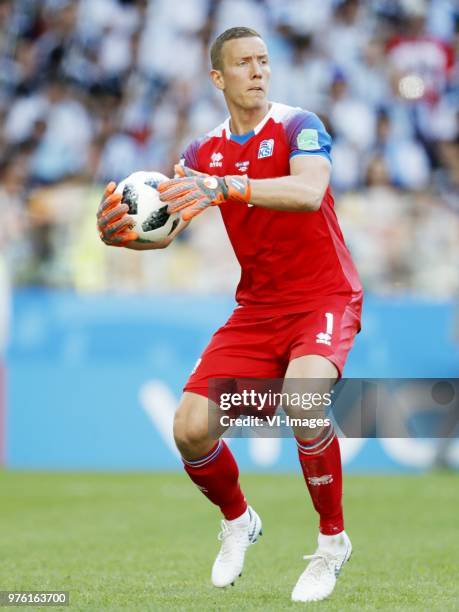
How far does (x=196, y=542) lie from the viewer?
829cm

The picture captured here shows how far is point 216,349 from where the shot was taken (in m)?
6.09

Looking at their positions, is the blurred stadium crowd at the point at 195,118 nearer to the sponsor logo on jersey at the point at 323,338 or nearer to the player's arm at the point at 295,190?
the sponsor logo on jersey at the point at 323,338

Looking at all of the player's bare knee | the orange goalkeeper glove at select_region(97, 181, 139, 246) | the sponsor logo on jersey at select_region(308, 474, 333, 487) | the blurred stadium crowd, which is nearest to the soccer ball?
the orange goalkeeper glove at select_region(97, 181, 139, 246)

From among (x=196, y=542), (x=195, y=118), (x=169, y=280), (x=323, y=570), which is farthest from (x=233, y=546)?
(x=195, y=118)

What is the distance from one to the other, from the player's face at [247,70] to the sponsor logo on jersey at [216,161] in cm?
28

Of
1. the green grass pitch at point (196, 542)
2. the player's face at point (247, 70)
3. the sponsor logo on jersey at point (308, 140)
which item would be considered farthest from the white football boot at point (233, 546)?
the player's face at point (247, 70)

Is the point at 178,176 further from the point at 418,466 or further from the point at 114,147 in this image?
the point at 114,147

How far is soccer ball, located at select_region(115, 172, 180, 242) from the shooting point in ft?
19.5

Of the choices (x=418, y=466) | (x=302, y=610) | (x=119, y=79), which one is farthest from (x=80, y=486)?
(x=302, y=610)

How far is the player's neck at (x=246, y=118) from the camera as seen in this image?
20.1ft

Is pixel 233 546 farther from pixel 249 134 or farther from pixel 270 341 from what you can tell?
pixel 249 134

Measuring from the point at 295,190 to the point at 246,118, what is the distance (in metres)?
0.77

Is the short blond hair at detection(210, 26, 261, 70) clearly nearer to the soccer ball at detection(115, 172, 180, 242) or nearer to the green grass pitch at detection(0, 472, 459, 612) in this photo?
the soccer ball at detection(115, 172, 180, 242)

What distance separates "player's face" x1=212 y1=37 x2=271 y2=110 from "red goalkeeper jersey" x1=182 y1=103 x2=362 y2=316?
14cm
